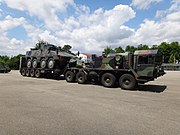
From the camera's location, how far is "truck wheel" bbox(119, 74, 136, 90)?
43.2 feet

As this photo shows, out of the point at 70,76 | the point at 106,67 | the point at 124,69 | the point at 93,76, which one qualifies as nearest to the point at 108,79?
the point at 106,67

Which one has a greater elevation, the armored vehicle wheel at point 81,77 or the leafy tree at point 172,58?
the leafy tree at point 172,58

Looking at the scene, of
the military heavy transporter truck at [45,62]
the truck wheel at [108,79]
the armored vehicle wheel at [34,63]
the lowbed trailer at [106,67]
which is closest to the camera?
the lowbed trailer at [106,67]

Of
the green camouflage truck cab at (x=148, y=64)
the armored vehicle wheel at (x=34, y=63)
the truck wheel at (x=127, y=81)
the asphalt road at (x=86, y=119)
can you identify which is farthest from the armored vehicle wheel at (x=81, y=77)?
the asphalt road at (x=86, y=119)

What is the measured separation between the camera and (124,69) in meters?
13.7

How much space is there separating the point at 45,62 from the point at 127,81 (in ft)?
32.2

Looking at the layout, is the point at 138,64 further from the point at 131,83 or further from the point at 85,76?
the point at 85,76

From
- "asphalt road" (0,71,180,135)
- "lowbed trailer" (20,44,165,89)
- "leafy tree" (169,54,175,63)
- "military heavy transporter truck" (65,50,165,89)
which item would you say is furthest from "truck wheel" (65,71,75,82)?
"leafy tree" (169,54,175,63)

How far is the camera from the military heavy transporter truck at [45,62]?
775 inches

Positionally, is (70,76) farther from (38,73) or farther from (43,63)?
(38,73)

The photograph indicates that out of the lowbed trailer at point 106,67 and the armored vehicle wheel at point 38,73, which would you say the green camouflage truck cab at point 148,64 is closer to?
the lowbed trailer at point 106,67

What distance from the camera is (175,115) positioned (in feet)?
22.4

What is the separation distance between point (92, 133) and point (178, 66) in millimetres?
57795

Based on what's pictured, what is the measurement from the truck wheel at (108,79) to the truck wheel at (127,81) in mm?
591
